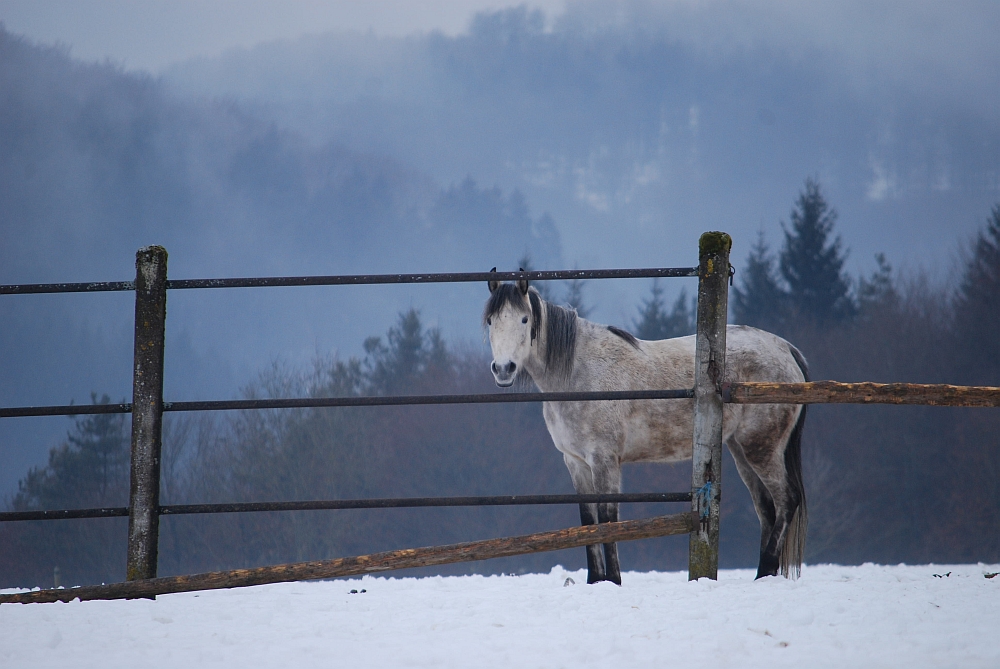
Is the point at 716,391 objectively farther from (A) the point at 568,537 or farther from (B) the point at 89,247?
(B) the point at 89,247

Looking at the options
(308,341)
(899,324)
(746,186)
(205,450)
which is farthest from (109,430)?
(746,186)

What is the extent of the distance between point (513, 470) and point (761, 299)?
14.9 m

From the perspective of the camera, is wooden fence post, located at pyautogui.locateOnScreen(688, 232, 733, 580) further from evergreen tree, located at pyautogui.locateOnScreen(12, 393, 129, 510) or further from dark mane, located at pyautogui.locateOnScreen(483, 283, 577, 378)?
evergreen tree, located at pyautogui.locateOnScreen(12, 393, 129, 510)

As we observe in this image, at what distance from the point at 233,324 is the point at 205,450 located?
102546mm

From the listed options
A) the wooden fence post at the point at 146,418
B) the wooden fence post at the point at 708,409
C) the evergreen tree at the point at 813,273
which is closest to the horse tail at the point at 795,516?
the wooden fence post at the point at 708,409

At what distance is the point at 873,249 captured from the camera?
14900 cm

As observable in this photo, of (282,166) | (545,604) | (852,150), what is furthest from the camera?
(282,166)

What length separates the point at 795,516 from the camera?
19.4ft

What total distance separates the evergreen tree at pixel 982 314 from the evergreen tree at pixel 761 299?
7399 mm

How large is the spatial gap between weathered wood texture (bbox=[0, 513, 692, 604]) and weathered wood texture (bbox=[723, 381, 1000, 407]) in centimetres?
74

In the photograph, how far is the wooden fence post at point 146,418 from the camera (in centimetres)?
357

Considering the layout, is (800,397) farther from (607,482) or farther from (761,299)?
(761,299)

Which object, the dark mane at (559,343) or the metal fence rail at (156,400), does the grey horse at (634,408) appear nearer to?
the dark mane at (559,343)

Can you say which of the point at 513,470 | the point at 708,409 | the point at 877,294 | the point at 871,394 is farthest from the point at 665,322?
the point at 871,394
